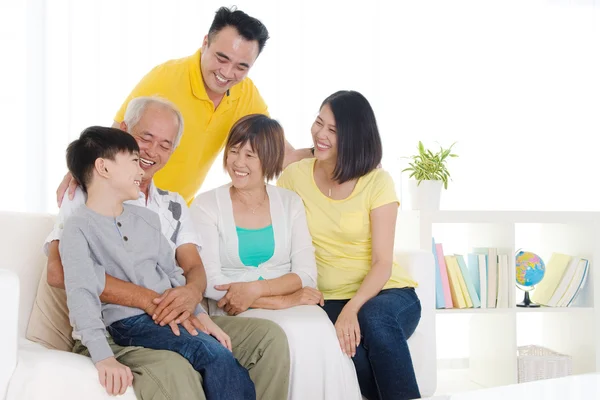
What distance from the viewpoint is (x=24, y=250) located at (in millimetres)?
2043

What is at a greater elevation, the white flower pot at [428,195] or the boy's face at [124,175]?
the boy's face at [124,175]

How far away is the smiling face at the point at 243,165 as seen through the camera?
2.20m

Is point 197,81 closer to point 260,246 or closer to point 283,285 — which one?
point 260,246

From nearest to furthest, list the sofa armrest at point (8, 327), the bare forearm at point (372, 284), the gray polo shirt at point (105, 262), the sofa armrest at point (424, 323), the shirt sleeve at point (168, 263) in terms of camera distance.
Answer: the sofa armrest at point (8, 327), the gray polo shirt at point (105, 262), the shirt sleeve at point (168, 263), the bare forearm at point (372, 284), the sofa armrest at point (424, 323)

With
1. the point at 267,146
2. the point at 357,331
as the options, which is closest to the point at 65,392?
the point at 357,331

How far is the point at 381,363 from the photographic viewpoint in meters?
2.01

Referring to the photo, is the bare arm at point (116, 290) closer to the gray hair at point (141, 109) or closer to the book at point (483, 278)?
the gray hair at point (141, 109)

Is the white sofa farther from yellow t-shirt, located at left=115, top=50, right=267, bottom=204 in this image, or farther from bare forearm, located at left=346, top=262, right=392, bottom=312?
yellow t-shirt, located at left=115, top=50, right=267, bottom=204

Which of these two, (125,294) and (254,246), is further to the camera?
(254,246)

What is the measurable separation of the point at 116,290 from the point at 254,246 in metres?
0.51

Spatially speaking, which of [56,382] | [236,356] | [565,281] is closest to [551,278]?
[565,281]

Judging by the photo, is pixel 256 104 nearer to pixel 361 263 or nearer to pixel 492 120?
pixel 361 263

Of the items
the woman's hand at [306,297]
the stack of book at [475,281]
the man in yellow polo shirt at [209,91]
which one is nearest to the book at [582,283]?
the stack of book at [475,281]

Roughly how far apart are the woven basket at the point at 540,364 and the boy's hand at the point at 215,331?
185 centimetres
